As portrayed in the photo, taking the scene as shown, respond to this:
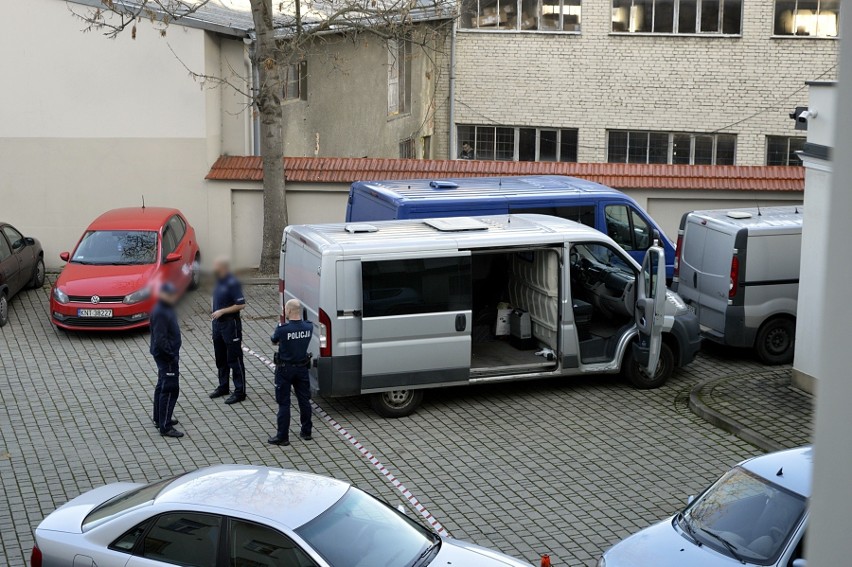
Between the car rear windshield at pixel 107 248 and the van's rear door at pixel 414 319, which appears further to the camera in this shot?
the car rear windshield at pixel 107 248

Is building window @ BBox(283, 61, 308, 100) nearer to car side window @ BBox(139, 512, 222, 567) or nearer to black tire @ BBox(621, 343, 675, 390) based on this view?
black tire @ BBox(621, 343, 675, 390)

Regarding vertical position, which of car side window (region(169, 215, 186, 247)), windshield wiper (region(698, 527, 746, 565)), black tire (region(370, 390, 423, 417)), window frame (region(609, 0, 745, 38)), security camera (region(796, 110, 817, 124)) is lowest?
black tire (region(370, 390, 423, 417))

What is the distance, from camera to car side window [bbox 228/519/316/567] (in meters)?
6.95

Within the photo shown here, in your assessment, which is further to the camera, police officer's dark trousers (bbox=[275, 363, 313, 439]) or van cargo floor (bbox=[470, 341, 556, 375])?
van cargo floor (bbox=[470, 341, 556, 375])

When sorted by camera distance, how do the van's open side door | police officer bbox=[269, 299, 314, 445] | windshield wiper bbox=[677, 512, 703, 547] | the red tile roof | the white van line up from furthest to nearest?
1. the red tile roof
2. the van's open side door
3. the white van
4. police officer bbox=[269, 299, 314, 445]
5. windshield wiper bbox=[677, 512, 703, 547]

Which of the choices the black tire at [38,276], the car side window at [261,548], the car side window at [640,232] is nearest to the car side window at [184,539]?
the car side window at [261,548]

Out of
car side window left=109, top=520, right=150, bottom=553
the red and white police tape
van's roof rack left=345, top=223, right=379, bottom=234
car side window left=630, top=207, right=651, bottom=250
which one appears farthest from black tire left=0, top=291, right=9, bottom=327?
car side window left=109, top=520, right=150, bottom=553

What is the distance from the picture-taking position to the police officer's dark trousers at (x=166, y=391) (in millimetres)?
11305

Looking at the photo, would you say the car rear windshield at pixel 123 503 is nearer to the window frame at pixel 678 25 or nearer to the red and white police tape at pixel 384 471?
→ the red and white police tape at pixel 384 471

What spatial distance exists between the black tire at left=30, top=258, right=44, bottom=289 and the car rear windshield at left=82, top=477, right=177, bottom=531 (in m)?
11.2

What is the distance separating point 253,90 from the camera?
18594mm

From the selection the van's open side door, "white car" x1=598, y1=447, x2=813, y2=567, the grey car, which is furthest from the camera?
the grey car

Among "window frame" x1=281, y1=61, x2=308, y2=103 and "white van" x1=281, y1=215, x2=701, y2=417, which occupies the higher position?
"window frame" x1=281, y1=61, x2=308, y2=103

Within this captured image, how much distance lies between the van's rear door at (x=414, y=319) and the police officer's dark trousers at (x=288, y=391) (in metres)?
0.81
